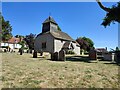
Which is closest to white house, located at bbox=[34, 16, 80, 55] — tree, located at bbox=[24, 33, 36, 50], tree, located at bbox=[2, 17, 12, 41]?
tree, located at bbox=[2, 17, 12, 41]

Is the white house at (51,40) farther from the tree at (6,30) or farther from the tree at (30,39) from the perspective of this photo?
the tree at (30,39)

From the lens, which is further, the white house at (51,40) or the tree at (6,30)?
the tree at (6,30)

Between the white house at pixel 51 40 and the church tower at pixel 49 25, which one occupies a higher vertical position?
the church tower at pixel 49 25

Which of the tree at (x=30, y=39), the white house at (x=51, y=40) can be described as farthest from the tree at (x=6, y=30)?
the tree at (x=30, y=39)

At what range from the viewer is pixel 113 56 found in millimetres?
25250

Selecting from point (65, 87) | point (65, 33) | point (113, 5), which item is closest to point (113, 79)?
point (65, 87)

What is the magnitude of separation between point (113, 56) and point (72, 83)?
690 inches

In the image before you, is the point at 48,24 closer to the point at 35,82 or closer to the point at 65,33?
the point at 65,33

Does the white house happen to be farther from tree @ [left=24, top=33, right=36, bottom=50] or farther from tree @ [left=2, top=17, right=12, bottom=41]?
tree @ [left=24, top=33, right=36, bottom=50]

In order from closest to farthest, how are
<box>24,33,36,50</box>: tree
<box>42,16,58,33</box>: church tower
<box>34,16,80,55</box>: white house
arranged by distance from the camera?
<box>34,16,80,55</box>: white house
<box>42,16,58,33</box>: church tower
<box>24,33,36,50</box>: tree

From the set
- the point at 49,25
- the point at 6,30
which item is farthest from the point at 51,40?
the point at 6,30

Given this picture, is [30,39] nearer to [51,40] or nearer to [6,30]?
[6,30]

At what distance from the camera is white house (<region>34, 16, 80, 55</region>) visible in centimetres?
5275

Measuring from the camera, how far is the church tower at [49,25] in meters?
56.5
